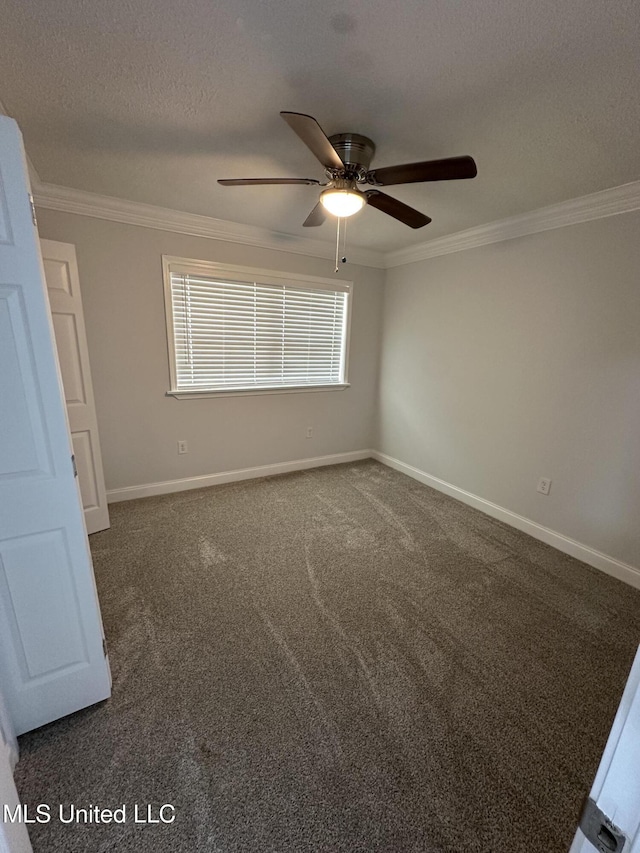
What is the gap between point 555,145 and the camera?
5.58ft

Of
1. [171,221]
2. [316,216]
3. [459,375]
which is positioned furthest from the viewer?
[459,375]

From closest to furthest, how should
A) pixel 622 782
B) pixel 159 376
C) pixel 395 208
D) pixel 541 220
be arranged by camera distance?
pixel 622 782
pixel 395 208
pixel 541 220
pixel 159 376

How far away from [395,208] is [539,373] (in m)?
1.67

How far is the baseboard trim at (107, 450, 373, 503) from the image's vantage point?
10.3 ft

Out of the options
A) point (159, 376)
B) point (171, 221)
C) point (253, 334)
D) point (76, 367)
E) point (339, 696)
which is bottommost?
point (339, 696)

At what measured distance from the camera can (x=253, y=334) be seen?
3398 mm

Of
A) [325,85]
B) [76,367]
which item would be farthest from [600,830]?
[76,367]

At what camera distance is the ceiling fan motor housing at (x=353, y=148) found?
5.52 feet

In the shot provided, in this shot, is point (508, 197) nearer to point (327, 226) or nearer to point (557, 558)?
point (327, 226)

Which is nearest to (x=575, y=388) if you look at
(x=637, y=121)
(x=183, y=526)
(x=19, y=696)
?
(x=637, y=121)

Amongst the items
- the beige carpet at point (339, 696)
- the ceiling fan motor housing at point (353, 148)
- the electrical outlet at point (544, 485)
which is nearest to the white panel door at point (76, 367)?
the beige carpet at point (339, 696)

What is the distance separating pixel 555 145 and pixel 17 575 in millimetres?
2928

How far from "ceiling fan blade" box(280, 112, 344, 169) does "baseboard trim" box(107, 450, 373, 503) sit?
2.79 meters

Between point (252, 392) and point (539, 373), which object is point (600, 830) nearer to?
point (539, 373)
